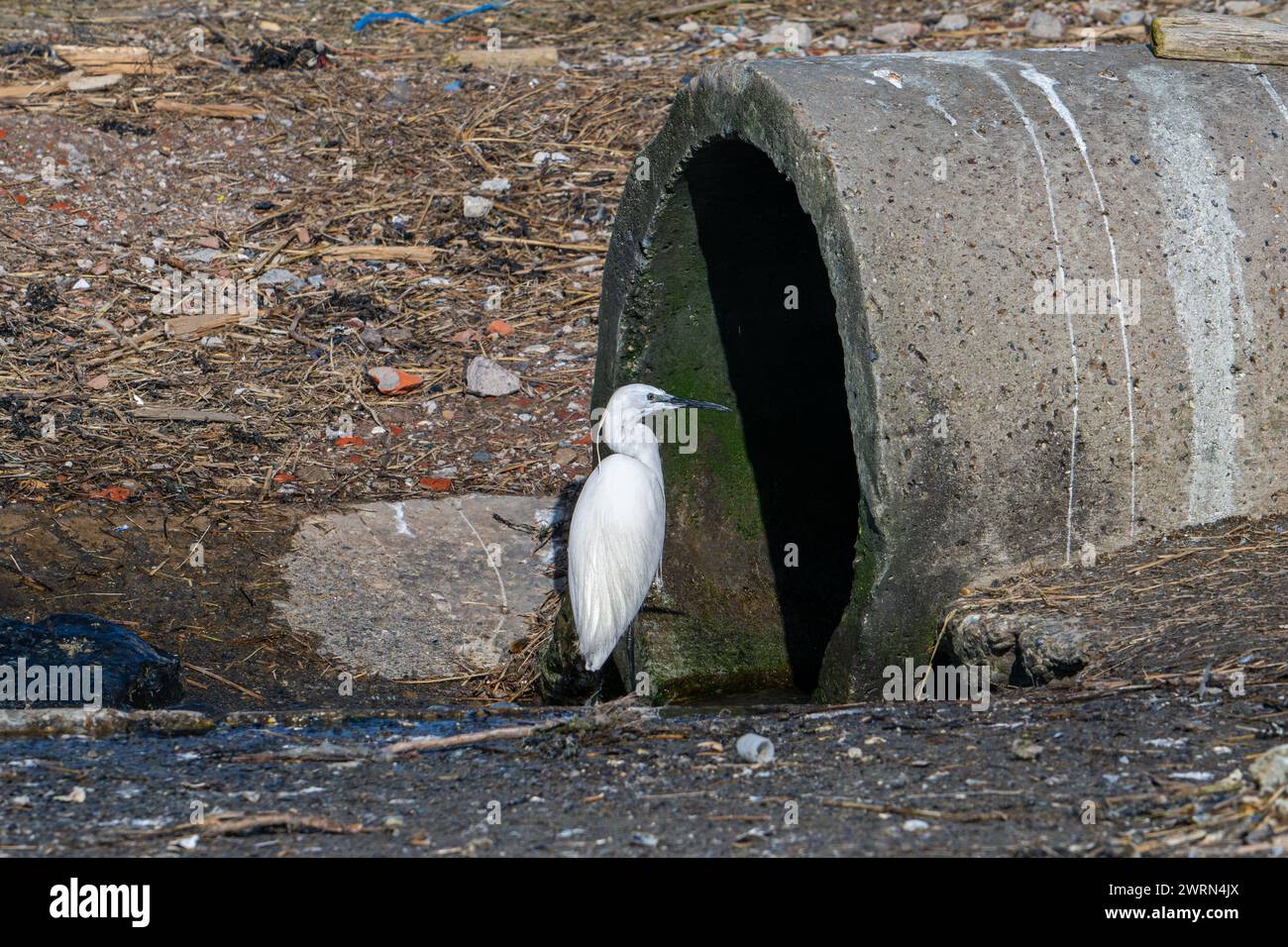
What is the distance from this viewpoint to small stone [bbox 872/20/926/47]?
10258mm

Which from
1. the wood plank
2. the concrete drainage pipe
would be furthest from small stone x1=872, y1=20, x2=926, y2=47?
the concrete drainage pipe

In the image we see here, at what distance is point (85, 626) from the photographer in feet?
16.1

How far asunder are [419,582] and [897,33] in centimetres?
628

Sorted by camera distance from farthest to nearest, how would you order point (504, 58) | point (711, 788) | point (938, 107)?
point (504, 58) < point (938, 107) < point (711, 788)

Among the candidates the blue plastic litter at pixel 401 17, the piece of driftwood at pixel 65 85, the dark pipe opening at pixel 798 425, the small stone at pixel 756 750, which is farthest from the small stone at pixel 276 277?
the small stone at pixel 756 750

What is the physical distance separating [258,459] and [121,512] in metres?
0.75

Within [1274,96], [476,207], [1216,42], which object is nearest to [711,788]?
[1274,96]

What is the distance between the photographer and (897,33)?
406 inches

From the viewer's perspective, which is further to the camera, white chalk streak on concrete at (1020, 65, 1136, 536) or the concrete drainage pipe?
white chalk streak on concrete at (1020, 65, 1136, 536)

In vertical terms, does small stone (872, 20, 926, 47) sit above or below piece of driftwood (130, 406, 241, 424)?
above

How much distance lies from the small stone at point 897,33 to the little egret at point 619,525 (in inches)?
238

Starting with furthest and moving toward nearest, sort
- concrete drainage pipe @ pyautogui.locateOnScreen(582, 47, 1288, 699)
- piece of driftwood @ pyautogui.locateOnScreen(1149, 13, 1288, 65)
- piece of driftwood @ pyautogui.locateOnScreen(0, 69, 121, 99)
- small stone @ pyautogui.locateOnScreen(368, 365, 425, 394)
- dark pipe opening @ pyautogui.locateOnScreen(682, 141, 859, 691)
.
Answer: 1. piece of driftwood @ pyautogui.locateOnScreen(0, 69, 121, 99)
2. small stone @ pyautogui.locateOnScreen(368, 365, 425, 394)
3. dark pipe opening @ pyautogui.locateOnScreen(682, 141, 859, 691)
4. piece of driftwood @ pyautogui.locateOnScreen(1149, 13, 1288, 65)
5. concrete drainage pipe @ pyautogui.locateOnScreen(582, 47, 1288, 699)

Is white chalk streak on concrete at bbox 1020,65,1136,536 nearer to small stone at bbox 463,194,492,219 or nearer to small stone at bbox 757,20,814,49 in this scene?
small stone at bbox 463,194,492,219

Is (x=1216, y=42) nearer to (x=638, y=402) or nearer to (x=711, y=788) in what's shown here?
(x=638, y=402)
